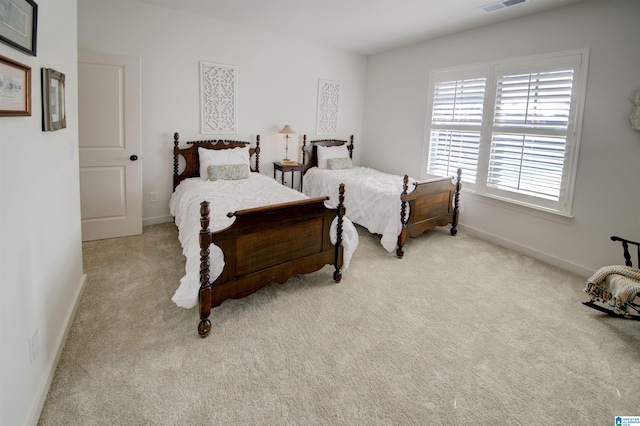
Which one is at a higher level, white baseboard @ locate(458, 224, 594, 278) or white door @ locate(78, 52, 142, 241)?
white door @ locate(78, 52, 142, 241)

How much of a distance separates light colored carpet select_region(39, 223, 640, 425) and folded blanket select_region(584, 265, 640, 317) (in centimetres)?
21

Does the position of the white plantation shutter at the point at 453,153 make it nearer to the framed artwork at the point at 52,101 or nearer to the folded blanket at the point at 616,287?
the folded blanket at the point at 616,287

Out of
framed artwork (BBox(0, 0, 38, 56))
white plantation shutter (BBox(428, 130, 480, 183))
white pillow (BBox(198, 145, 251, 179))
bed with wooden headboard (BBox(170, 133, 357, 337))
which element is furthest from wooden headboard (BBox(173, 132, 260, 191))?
white plantation shutter (BBox(428, 130, 480, 183))

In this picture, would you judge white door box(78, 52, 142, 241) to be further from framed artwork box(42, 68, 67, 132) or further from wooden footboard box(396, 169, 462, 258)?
wooden footboard box(396, 169, 462, 258)

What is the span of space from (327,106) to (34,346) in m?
5.00

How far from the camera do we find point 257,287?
2615 millimetres

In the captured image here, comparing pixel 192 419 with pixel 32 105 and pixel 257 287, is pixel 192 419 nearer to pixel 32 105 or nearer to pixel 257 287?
pixel 257 287

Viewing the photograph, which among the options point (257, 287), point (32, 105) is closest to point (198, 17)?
point (32, 105)

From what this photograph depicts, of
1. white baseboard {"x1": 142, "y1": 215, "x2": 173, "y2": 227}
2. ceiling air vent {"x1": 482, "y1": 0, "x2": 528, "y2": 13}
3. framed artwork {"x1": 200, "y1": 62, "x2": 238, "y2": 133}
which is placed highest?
ceiling air vent {"x1": 482, "y1": 0, "x2": 528, "y2": 13}

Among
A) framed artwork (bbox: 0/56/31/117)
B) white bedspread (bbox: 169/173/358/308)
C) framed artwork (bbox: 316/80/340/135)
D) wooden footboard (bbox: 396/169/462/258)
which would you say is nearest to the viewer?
framed artwork (bbox: 0/56/31/117)

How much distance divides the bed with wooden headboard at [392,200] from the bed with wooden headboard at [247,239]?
2.95 feet

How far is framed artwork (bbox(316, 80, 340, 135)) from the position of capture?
18.6 feet

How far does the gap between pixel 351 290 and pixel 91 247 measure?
285 centimetres

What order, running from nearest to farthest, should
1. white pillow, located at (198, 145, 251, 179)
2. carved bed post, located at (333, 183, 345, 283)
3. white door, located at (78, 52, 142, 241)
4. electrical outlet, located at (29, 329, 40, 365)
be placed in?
electrical outlet, located at (29, 329, 40, 365), carved bed post, located at (333, 183, 345, 283), white door, located at (78, 52, 142, 241), white pillow, located at (198, 145, 251, 179)
